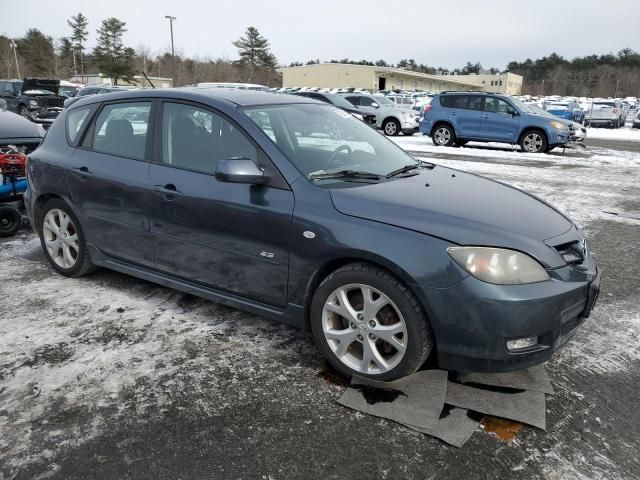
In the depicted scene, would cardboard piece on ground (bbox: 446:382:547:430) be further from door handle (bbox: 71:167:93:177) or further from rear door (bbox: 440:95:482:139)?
rear door (bbox: 440:95:482:139)

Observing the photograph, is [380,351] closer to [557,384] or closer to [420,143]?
[557,384]

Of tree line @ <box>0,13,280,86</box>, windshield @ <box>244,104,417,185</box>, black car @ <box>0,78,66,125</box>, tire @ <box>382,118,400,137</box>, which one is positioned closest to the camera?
windshield @ <box>244,104,417,185</box>

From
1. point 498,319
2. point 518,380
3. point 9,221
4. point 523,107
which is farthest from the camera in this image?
point 523,107

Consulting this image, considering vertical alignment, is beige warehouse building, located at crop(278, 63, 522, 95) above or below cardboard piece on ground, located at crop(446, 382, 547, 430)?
above

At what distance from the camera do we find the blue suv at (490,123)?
1465 cm

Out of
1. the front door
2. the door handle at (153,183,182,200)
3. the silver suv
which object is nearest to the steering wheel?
the front door

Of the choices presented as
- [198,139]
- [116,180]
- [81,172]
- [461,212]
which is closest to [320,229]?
[461,212]

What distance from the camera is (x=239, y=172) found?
3049mm

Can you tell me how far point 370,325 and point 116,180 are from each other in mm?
2237

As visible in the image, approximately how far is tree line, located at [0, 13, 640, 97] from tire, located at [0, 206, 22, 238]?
61733mm

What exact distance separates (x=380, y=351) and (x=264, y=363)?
2.39 feet

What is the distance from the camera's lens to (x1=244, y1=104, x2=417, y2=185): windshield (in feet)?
10.9

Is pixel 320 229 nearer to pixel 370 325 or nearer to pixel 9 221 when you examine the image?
pixel 370 325

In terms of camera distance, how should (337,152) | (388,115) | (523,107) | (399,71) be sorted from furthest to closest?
(399,71) → (388,115) → (523,107) → (337,152)
